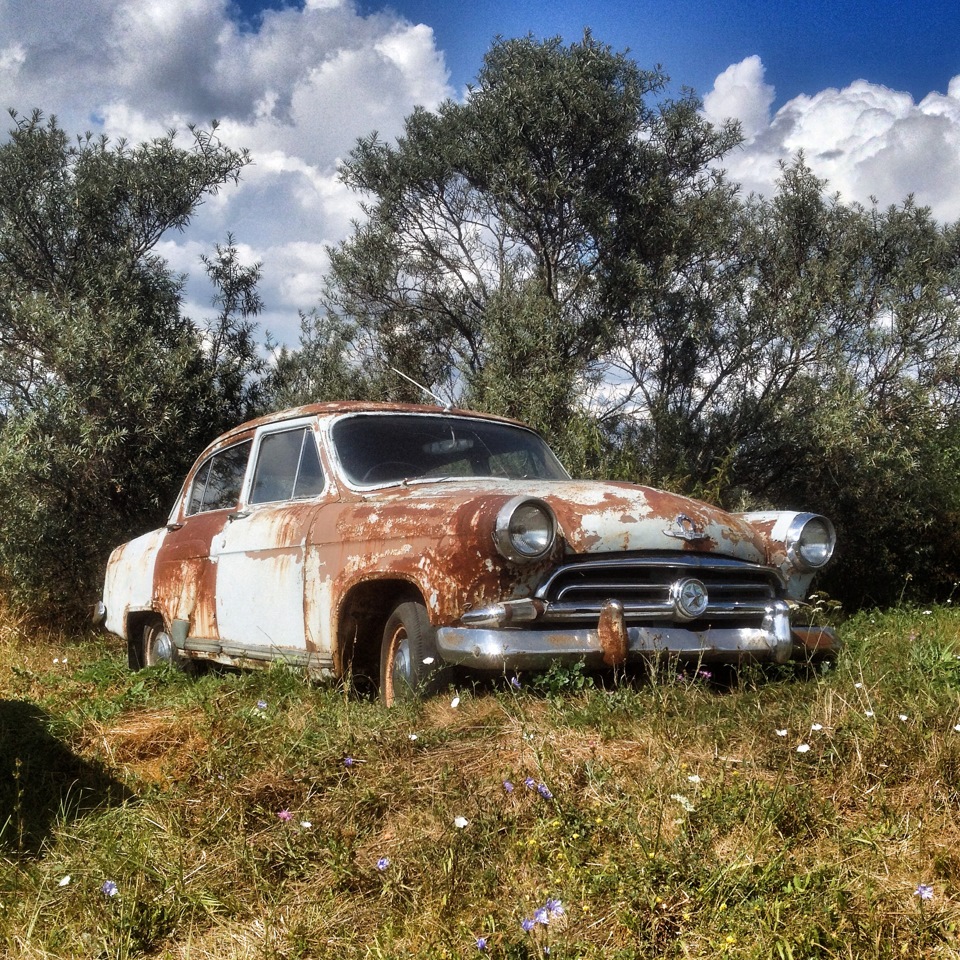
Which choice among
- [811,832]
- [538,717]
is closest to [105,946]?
[538,717]

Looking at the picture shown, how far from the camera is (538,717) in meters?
3.51

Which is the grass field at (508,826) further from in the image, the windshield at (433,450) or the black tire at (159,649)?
the black tire at (159,649)

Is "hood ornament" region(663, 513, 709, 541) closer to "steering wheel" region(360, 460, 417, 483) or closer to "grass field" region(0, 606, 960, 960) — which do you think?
"grass field" region(0, 606, 960, 960)

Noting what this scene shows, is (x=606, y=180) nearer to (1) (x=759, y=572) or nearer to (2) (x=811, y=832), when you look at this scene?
(1) (x=759, y=572)

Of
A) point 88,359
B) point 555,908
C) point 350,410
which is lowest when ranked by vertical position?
point 555,908

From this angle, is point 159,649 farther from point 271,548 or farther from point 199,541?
point 271,548

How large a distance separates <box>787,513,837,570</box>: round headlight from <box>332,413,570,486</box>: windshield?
1312mm

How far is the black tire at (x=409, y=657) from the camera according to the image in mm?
3793

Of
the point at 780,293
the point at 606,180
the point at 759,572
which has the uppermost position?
the point at 606,180

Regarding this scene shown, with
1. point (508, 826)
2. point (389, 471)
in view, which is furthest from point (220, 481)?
point (508, 826)

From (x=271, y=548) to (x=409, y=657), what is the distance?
1.23 metres

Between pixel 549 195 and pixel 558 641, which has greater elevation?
pixel 549 195

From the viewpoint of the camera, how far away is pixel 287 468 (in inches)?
203

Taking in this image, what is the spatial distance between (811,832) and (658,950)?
698 millimetres
